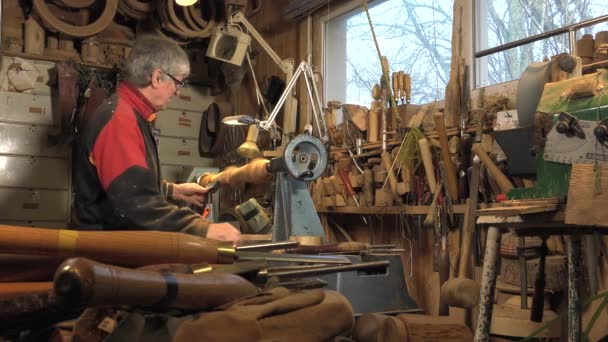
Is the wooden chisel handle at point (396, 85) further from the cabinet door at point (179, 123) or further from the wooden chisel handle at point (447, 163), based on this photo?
the cabinet door at point (179, 123)

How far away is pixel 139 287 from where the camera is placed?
781 millimetres

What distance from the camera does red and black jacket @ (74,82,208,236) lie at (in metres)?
1.96

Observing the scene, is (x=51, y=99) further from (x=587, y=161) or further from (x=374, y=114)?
(x=587, y=161)

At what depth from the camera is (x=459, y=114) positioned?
3324 millimetres

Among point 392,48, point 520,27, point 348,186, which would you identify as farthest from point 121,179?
point 392,48

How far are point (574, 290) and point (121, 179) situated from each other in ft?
5.08

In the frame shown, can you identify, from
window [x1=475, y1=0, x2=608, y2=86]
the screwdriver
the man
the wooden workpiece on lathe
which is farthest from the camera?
the screwdriver

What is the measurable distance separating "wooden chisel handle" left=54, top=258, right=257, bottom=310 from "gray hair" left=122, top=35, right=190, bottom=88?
5.68 ft

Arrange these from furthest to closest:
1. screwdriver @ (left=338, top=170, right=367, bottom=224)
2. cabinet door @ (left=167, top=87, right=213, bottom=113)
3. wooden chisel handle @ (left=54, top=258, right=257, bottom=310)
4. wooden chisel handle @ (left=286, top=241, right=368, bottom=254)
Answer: cabinet door @ (left=167, top=87, right=213, bottom=113) < screwdriver @ (left=338, top=170, right=367, bottom=224) < wooden chisel handle @ (left=286, top=241, right=368, bottom=254) < wooden chisel handle @ (left=54, top=258, right=257, bottom=310)

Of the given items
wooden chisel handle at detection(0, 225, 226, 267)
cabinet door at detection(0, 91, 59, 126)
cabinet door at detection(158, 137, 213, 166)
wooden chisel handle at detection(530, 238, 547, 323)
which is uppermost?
cabinet door at detection(0, 91, 59, 126)

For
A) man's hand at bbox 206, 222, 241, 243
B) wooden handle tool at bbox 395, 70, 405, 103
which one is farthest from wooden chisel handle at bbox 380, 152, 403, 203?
man's hand at bbox 206, 222, 241, 243

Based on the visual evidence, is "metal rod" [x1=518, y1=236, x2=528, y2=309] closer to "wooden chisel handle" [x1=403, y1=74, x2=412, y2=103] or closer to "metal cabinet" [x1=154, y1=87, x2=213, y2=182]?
"wooden chisel handle" [x1=403, y1=74, x2=412, y2=103]

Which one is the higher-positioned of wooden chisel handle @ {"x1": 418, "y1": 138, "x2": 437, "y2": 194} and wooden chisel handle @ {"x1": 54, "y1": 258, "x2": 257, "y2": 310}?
wooden chisel handle @ {"x1": 418, "y1": 138, "x2": 437, "y2": 194}

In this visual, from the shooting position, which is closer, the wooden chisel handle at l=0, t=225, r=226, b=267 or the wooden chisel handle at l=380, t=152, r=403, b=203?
the wooden chisel handle at l=0, t=225, r=226, b=267
